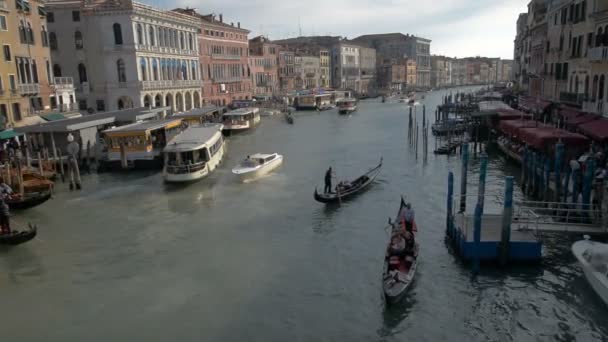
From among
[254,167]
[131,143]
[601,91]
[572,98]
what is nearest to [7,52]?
[131,143]

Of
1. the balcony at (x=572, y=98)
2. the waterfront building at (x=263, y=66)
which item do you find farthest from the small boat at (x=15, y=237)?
the waterfront building at (x=263, y=66)

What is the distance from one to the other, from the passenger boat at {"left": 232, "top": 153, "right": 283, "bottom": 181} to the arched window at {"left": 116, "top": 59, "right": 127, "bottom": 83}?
2208cm

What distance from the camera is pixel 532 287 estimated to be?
460 inches

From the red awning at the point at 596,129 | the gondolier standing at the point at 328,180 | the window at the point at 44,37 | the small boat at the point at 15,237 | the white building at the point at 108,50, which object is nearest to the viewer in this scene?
the small boat at the point at 15,237

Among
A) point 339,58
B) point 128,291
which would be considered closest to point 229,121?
point 128,291

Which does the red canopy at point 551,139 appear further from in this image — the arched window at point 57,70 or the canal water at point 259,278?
the arched window at point 57,70

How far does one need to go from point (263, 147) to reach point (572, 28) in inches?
830

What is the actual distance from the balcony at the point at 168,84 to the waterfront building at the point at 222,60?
174 inches

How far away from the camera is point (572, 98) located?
27.2 meters

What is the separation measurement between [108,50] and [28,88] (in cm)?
1236

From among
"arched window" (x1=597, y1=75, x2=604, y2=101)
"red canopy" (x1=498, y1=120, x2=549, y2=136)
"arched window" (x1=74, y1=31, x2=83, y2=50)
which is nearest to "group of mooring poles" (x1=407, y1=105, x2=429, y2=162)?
"red canopy" (x1=498, y1=120, x2=549, y2=136)

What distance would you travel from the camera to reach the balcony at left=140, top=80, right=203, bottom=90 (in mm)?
42497

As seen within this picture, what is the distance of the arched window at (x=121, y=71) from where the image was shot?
41.5m

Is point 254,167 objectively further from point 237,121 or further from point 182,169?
point 237,121
